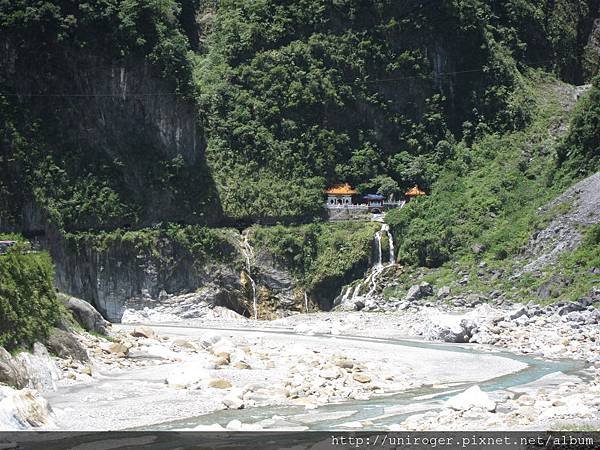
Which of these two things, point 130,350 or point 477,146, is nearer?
point 130,350

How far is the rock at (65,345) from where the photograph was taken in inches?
1741

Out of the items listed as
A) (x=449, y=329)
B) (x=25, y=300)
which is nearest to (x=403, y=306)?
(x=449, y=329)

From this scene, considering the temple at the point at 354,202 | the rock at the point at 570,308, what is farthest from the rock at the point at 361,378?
the temple at the point at 354,202

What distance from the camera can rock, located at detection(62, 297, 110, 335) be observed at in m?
53.1

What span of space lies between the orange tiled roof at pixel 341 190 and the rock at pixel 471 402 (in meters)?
70.2

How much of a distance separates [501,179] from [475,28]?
79.6 ft

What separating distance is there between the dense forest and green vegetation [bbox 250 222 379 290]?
12.4 ft

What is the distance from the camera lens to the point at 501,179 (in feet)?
322

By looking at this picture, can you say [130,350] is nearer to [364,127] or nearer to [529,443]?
[529,443]

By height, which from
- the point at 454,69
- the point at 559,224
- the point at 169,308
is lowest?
the point at 169,308

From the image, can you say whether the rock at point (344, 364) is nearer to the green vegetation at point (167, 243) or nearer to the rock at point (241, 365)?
the rock at point (241, 365)

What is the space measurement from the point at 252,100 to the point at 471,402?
78756 millimetres

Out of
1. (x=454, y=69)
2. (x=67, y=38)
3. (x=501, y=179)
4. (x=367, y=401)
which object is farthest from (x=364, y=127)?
(x=367, y=401)

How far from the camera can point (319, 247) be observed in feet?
319
